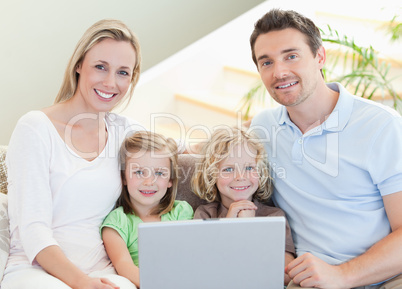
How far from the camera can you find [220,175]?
1.78 meters

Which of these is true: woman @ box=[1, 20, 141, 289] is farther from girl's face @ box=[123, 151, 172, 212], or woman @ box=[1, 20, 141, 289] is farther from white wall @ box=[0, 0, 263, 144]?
white wall @ box=[0, 0, 263, 144]

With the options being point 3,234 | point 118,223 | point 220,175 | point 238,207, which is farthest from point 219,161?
point 3,234

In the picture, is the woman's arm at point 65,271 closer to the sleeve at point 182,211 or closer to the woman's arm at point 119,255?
the woman's arm at point 119,255

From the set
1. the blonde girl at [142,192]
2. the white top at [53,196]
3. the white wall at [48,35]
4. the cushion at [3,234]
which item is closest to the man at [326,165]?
the blonde girl at [142,192]

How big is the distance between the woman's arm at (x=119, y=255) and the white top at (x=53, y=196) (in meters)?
0.03

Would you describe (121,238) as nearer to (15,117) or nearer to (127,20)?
(15,117)

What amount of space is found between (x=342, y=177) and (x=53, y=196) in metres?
0.92

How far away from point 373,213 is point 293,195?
0.26 metres

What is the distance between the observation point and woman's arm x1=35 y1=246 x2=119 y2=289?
1.45 metres

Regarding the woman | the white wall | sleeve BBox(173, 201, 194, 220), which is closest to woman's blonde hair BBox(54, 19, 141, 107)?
the woman

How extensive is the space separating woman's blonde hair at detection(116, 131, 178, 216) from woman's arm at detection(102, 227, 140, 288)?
0.14 metres

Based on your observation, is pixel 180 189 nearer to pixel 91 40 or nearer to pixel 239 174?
pixel 239 174

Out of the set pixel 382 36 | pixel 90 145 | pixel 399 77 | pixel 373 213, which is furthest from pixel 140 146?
pixel 382 36

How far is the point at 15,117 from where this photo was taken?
3938 millimetres
